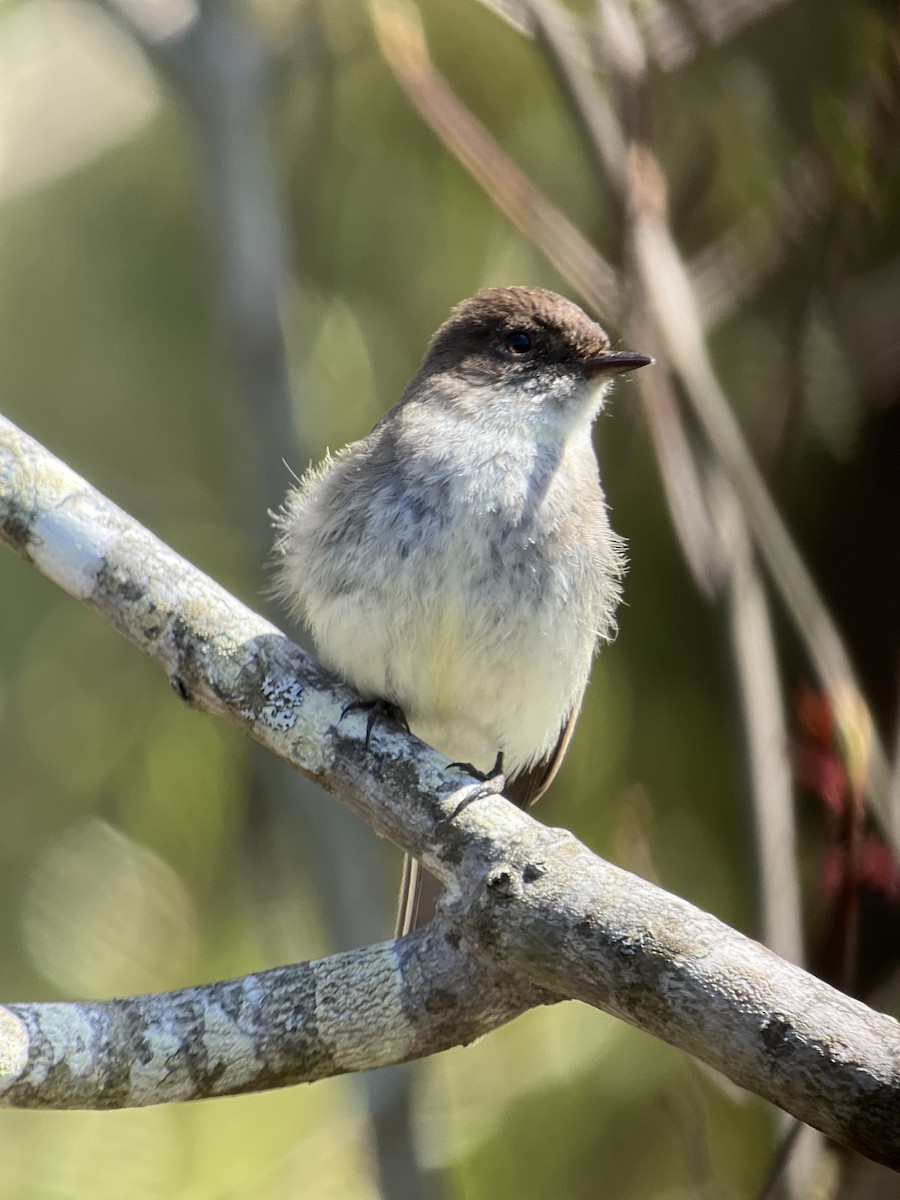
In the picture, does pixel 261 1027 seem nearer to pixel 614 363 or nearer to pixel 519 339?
pixel 614 363

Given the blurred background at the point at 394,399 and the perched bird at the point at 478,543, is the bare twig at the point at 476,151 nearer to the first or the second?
the blurred background at the point at 394,399

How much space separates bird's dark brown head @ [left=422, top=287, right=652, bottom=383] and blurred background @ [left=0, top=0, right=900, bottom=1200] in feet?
0.22

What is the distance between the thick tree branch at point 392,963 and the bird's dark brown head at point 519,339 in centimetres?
84

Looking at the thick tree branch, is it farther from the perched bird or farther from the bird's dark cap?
the bird's dark cap

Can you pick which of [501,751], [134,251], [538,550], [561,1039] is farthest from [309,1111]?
[134,251]

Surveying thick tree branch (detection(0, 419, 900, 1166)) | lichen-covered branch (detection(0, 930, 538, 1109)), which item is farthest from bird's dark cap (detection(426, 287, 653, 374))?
lichen-covered branch (detection(0, 930, 538, 1109))

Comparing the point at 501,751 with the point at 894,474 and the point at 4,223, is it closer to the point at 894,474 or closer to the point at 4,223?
the point at 894,474

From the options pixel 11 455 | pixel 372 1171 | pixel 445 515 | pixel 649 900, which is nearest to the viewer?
pixel 649 900

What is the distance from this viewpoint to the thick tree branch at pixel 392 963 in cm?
144

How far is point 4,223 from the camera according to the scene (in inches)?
144

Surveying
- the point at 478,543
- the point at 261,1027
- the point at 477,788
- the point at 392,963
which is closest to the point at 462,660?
the point at 478,543

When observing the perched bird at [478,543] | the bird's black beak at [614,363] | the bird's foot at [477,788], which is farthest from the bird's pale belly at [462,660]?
the bird's black beak at [614,363]

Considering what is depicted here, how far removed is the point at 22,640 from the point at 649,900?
8.18 ft

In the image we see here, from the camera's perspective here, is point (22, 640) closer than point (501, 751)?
No
